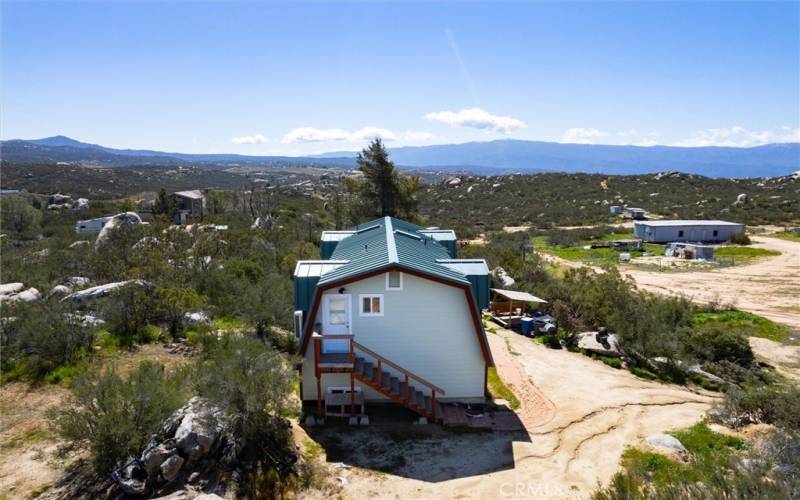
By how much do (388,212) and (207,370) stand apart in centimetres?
3117

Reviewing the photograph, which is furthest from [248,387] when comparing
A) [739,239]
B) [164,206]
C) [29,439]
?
[739,239]

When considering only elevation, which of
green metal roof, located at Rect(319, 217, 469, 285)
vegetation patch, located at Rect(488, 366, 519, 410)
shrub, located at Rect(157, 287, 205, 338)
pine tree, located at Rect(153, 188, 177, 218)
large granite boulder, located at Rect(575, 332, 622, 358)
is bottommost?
large granite boulder, located at Rect(575, 332, 622, 358)

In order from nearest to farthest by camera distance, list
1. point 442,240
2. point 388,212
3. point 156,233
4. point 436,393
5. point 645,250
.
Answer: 1. point 436,393
2. point 442,240
3. point 156,233
4. point 388,212
5. point 645,250

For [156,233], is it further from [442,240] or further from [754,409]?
[754,409]

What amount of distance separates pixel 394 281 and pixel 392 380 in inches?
115

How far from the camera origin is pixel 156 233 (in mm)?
29969

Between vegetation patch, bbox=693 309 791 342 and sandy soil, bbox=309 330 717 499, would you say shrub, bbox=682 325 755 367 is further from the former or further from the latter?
sandy soil, bbox=309 330 717 499

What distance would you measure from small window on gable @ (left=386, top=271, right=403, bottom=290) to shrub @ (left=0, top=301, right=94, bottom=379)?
10.2 metres

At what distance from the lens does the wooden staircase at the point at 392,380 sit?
13.4 m

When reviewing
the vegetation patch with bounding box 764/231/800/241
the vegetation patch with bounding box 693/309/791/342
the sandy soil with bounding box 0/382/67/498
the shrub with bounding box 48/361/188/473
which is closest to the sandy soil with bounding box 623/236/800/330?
the vegetation patch with bounding box 693/309/791/342

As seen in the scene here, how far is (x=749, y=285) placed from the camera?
1340 inches

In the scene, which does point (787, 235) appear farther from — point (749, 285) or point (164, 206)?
point (164, 206)

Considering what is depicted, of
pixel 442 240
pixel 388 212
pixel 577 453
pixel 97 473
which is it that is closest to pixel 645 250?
pixel 388 212

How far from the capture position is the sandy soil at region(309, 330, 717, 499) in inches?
416
